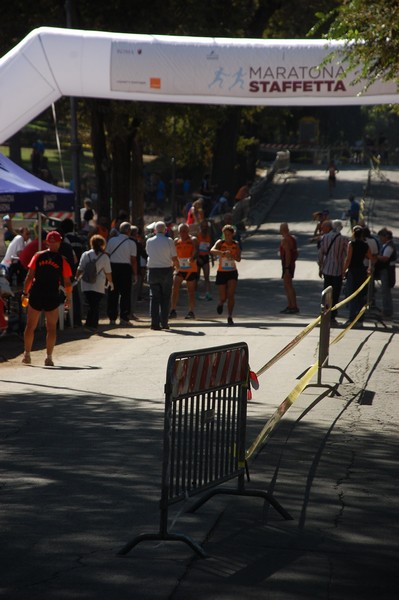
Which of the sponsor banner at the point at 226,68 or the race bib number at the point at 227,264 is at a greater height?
the sponsor banner at the point at 226,68

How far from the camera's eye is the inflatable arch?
19750mm

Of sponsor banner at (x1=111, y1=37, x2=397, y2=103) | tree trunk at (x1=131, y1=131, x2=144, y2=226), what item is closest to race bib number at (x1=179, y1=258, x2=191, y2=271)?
sponsor banner at (x1=111, y1=37, x2=397, y2=103)

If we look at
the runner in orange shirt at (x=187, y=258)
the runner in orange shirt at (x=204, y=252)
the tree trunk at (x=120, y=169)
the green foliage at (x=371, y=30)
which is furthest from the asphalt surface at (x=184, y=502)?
the tree trunk at (x=120, y=169)

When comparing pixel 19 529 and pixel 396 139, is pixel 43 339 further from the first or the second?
pixel 396 139

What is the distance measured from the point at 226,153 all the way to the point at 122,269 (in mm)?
25412

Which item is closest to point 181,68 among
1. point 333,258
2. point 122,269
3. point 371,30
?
point 122,269

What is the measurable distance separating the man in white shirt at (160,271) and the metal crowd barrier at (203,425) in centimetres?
1189

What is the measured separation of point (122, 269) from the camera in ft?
72.1

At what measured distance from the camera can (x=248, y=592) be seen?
20.8ft

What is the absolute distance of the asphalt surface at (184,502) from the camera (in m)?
6.59

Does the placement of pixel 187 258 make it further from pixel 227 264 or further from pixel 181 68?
pixel 181 68

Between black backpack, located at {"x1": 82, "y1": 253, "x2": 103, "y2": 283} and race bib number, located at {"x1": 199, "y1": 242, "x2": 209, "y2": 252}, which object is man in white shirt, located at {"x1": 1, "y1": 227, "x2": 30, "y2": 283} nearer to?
black backpack, located at {"x1": 82, "y1": 253, "x2": 103, "y2": 283}

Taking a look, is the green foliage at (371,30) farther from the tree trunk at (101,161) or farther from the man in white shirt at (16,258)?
the tree trunk at (101,161)

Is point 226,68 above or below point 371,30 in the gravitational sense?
below
